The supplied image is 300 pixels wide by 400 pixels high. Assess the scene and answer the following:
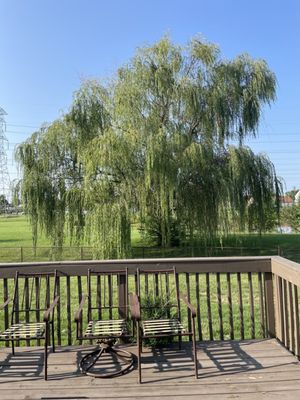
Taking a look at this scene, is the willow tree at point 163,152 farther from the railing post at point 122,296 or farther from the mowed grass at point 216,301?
the railing post at point 122,296

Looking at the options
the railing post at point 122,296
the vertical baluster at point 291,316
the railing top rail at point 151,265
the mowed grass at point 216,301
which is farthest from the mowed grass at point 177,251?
the vertical baluster at point 291,316

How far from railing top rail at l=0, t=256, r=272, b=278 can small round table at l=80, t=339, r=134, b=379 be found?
74 cm

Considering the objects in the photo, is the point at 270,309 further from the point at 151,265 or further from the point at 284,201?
the point at 284,201

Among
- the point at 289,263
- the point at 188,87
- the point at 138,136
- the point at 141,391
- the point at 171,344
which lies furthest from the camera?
the point at 188,87

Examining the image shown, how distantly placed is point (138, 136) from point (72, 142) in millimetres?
2742

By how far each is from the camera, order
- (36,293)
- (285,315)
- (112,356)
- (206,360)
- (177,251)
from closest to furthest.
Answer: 1. (206,360)
2. (112,356)
3. (285,315)
4. (36,293)
5. (177,251)

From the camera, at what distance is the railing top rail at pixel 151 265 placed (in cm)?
388

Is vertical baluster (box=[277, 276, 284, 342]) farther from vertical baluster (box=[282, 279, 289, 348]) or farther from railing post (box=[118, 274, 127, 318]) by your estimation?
railing post (box=[118, 274, 127, 318])

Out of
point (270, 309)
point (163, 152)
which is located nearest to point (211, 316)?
point (270, 309)

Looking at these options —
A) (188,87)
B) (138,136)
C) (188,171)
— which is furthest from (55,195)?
(188,87)

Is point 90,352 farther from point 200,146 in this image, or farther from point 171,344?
point 200,146

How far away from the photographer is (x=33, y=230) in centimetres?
1366

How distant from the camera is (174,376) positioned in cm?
301

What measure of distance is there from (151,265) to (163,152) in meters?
8.14
